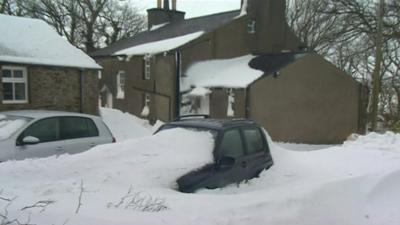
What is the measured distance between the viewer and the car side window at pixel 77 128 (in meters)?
9.39

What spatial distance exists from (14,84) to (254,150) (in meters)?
14.3

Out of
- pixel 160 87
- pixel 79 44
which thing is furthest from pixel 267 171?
pixel 79 44

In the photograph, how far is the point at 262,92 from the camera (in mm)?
25578

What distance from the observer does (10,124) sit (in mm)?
8734

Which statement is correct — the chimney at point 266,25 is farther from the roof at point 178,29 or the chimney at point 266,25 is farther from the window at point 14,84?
the window at point 14,84

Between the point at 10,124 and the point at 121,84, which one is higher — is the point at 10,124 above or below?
below

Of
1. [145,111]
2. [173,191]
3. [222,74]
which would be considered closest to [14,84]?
[145,111]

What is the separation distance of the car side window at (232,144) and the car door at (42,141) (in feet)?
11.8

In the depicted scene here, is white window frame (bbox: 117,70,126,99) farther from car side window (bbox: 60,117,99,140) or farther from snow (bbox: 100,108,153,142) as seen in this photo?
car side window (bbox: 60,117,99,140)

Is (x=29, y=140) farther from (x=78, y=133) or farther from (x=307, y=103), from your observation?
(x=307, y=103)

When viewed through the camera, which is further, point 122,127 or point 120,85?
point 120,85

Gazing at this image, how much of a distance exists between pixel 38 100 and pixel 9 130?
38.4 feet

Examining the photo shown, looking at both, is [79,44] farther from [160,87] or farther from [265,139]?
[265,139]

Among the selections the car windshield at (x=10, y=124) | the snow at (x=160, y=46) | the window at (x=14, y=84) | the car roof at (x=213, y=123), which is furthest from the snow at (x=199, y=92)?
the car roof at (x=213, y=123)
